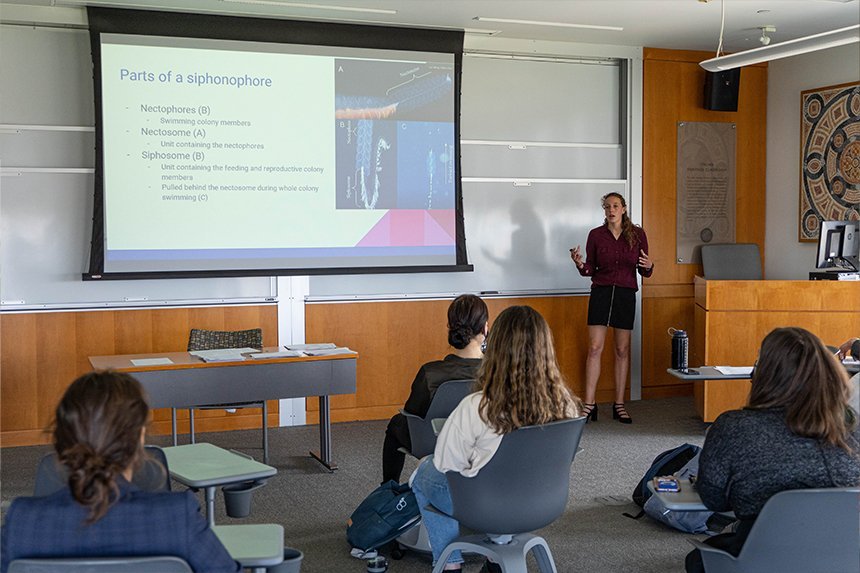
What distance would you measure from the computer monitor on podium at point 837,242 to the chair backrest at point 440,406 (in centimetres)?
393

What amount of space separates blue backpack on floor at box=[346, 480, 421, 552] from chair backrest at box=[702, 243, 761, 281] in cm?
472

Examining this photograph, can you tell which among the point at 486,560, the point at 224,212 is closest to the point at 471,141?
the point at 224,212

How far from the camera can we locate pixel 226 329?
22.7 feet

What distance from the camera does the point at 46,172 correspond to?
645 cm

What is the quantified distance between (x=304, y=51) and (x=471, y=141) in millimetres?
1482

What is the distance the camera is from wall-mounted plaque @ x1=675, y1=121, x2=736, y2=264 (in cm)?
821

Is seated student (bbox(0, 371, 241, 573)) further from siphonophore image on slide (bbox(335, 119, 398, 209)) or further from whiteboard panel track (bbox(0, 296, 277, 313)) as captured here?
siphonophore image on slide (bbox(335, 119, 398, 209))

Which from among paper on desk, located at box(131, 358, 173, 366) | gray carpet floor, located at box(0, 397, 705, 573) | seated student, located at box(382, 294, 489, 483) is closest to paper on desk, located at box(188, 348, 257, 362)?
paper on desk, located at box(131, 358, 173, 366)

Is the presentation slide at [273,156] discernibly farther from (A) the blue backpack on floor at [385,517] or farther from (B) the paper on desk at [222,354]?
(A) the blue backpack on floor at [385,517]

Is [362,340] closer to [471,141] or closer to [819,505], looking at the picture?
[471,141]

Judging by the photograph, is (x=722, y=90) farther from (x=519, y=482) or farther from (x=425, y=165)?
(x=519, y=482)

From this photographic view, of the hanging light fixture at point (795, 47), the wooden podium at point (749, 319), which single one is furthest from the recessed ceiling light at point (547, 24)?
the wooden podium at point (749, 319)

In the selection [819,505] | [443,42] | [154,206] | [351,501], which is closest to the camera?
[819,505]

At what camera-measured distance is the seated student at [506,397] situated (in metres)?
3.23
